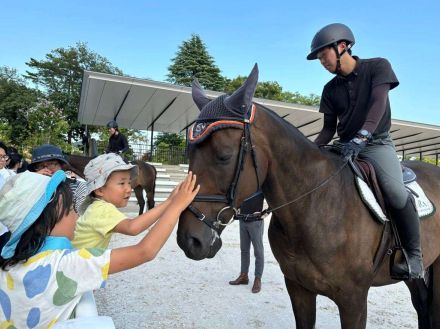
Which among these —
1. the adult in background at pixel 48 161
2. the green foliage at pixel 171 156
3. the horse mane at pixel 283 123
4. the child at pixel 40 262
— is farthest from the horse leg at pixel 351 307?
the green foliage at pixel 171 156

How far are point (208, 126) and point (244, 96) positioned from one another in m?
0.27

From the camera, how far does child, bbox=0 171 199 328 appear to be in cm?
146

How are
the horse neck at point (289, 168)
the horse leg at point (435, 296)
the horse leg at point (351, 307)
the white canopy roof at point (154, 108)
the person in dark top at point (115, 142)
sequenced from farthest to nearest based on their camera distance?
the white canopy roof at point (154, 108), the person in dark top at point (115, 142), the horse leg at point (435, 296), the horse leg at point (351, 307), the horse neck at point (289, 168)

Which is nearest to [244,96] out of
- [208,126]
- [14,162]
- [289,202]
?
[208,126]

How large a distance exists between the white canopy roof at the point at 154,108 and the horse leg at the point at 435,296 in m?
11.9

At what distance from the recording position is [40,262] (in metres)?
1.49

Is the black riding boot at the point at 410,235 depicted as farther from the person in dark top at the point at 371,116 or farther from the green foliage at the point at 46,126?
the green foliage at the point at 46,126

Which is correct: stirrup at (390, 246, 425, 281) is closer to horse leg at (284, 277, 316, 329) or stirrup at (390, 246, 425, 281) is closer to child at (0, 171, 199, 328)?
horse leg at (284, 277, 316, 329)

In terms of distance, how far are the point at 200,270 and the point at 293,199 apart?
422 centimetres

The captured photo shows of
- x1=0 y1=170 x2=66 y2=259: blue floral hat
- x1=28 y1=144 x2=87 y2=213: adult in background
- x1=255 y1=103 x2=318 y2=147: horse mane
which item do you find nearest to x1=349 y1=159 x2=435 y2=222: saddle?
x1=255 y1=103 x2=318 y2=147: horse mane

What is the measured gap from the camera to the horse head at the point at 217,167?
6.40 ft

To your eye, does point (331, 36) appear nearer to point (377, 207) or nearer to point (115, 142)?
point (377, 207)

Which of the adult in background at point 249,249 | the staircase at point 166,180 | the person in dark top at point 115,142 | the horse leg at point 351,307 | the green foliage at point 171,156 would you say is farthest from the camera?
the green foliage at point 171,156

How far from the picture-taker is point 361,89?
109 inches
